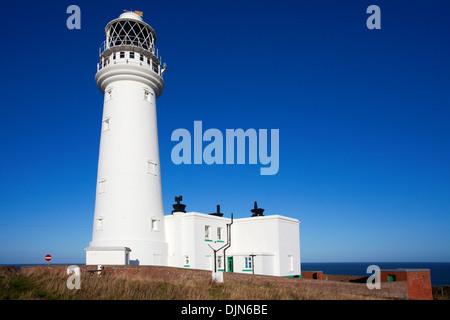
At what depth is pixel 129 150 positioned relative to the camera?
938 inches

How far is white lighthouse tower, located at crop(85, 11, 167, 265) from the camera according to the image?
22.8 meters

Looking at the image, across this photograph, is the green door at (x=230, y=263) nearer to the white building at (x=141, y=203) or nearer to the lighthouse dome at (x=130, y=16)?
the white building at (x=141, y=203)

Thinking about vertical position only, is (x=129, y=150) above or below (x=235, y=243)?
above

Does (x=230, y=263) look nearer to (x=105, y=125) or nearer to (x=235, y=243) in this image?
(x=235, y=243)

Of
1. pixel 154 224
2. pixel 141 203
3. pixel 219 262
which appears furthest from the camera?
pixel 219 262

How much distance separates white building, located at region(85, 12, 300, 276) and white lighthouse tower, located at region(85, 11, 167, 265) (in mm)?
59

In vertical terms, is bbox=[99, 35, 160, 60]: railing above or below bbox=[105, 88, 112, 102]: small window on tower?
above

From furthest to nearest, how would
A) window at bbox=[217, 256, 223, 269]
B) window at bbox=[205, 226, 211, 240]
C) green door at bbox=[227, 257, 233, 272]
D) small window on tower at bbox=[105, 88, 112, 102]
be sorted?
1. green door at bbox=[227, 257, 233, 272]
2. window at bbox=[217, 256, 223, 269]
3. window at bbox=[205, 226, 211, 240]
4. small window on tower at bbox=[105, 88, 112, 102]

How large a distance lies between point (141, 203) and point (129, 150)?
3.48m

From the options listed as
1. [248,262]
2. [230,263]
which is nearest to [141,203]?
[230,263]

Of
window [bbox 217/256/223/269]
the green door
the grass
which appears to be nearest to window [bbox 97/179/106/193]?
the grass

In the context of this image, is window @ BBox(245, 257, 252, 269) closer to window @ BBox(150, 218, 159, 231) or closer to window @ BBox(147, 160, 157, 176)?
window @ BBox(150, 218, 159, 231)
